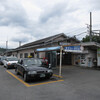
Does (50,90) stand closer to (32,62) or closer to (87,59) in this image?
(32,62)

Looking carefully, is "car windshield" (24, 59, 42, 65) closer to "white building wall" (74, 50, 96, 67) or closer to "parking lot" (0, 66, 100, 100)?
"parking lot" (0, 66, 100, 100)

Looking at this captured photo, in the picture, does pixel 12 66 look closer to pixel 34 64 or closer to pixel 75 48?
pixel 34 64

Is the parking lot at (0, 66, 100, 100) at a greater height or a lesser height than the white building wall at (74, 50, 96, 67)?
lesser

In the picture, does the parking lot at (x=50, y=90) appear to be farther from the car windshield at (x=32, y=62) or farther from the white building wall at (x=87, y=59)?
the white building wall at (x=87, y=59)

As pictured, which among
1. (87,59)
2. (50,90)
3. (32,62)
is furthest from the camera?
(87,59)

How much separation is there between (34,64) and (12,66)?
7.18 meters

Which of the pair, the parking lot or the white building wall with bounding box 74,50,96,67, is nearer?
the parking lot

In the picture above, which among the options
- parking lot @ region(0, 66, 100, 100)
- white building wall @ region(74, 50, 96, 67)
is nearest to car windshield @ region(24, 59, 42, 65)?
parking lot @ region(0, 66, 100, 100)

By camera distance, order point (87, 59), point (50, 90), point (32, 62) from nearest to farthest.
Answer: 1. point (50, 90)
2. point (32, 62)
3. point (87, 59)

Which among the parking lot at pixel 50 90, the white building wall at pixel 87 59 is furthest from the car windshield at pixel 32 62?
the white building wall at pixel 87 59

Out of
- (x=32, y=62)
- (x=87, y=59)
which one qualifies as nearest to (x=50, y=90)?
(x=32, y=62)

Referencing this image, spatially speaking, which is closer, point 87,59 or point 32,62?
point 32,62

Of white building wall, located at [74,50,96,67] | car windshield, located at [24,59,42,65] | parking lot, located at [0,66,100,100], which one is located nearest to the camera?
parking lot, located at [0,66,100,100]

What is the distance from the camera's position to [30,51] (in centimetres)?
2080
